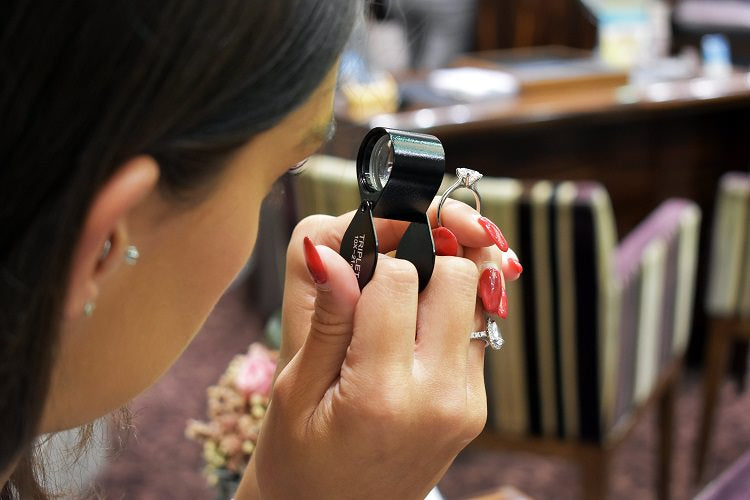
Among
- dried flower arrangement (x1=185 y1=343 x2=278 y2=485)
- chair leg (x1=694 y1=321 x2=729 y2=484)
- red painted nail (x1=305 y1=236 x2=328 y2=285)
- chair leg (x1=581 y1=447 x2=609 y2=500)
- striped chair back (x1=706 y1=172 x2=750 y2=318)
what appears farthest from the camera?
chair leg (x1=694 y1=321 x2=729 y2=484)

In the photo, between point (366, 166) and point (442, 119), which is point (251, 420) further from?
point (442, 119)

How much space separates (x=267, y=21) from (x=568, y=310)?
3.97ft

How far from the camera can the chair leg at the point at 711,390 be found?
85.9 inches

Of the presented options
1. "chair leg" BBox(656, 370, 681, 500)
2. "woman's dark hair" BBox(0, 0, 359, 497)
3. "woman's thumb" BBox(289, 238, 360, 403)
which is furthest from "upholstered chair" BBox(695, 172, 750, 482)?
"woman's dark hair" BBox(0, 0, 359, 497)

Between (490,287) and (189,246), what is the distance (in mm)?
263

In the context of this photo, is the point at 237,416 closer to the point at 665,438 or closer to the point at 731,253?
the point at 665,438

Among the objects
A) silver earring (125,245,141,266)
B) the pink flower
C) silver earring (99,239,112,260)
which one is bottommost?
the pink flower

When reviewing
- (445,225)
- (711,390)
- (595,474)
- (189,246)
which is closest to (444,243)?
(445,225)

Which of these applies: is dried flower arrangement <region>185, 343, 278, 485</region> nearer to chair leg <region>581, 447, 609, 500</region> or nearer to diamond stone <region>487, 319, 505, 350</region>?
diamond stone <region>487, 319, 505, 350</region>

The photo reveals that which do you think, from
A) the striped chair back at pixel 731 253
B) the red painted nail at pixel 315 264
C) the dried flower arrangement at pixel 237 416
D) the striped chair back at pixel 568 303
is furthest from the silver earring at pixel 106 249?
the striped chair back at pixel 731 253

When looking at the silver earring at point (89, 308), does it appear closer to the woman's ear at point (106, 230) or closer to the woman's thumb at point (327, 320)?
the woman's ear at point (106, 230)

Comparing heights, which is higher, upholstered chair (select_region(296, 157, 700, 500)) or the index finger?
the index finger

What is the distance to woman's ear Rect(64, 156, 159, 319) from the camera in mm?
455

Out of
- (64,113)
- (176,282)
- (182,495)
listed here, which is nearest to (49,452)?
(176,282)
